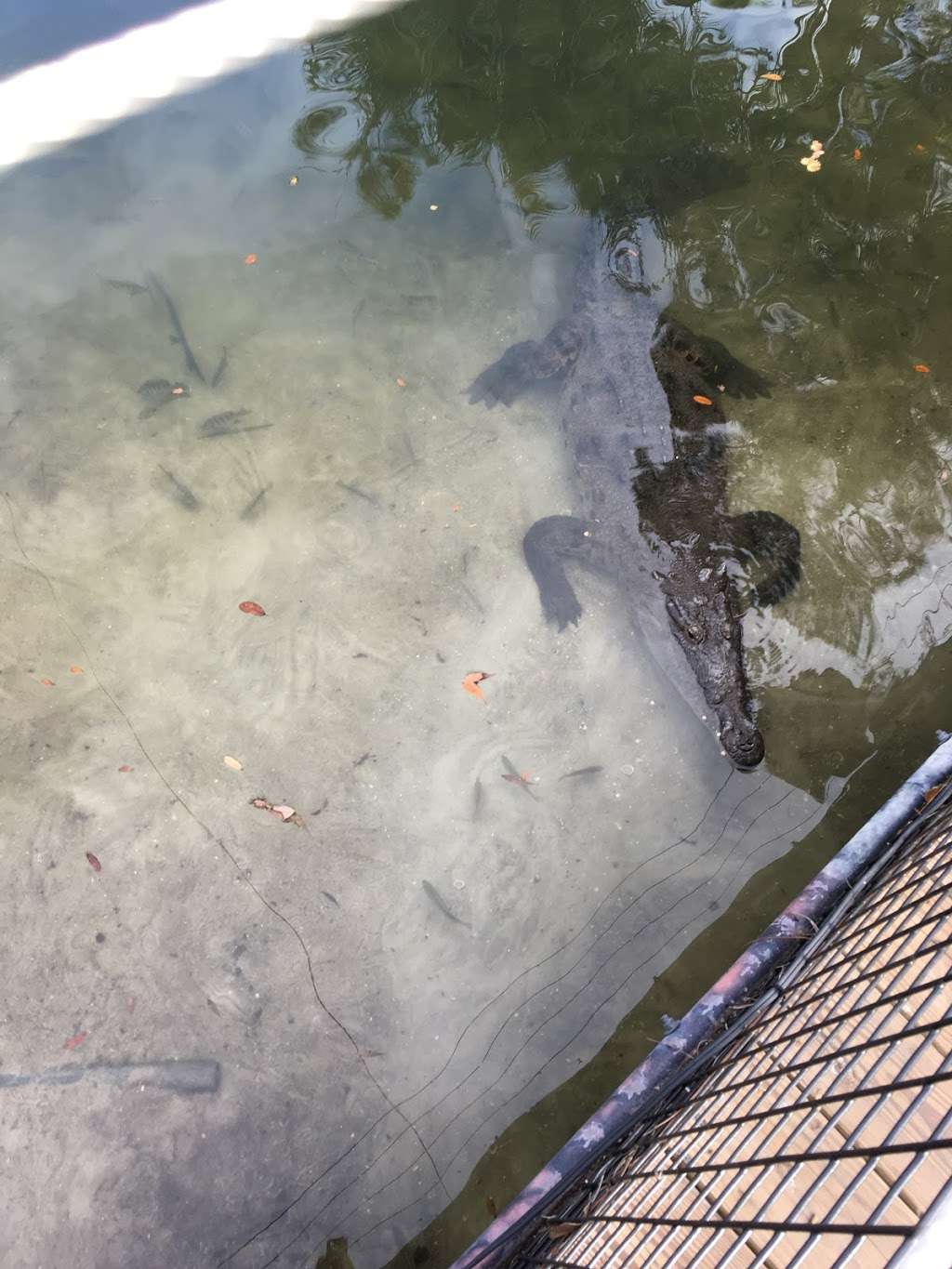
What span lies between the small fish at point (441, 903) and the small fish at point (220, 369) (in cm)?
318

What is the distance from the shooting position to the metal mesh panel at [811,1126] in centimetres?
159

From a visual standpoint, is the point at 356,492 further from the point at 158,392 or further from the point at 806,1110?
the point at 806,1110

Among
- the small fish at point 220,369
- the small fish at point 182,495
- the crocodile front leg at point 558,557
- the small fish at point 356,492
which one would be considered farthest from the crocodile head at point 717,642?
the small fish at point 220,369

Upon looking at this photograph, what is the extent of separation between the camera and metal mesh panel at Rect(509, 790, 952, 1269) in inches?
62.6

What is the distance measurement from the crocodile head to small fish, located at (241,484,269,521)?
2290 millimetres

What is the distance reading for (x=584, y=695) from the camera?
403 centimetres

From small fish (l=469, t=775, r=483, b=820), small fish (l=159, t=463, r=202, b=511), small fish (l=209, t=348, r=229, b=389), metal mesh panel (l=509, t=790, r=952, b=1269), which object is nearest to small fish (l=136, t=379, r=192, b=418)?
small fish (l=209, t=348, r=229, b=389)

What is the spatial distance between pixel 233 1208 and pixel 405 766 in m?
1.86

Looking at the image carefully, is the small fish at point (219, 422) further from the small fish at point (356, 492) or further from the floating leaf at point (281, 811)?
the floating leaf at point (281, 811)

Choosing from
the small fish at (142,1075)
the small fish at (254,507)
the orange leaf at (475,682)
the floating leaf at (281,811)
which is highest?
the small fish at (254,507)

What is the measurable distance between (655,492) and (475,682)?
1655 mm

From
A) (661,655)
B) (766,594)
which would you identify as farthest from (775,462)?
(661,655)

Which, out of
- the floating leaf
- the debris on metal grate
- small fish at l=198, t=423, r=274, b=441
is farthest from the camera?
small fish at l=198, t=423, r=274, b=441

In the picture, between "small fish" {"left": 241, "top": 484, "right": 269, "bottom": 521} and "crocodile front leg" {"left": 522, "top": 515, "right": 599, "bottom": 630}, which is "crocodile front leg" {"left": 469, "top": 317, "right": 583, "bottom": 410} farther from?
"small fish" {"left": 241, "top": 484, "right": 269, "bottom": 521}
